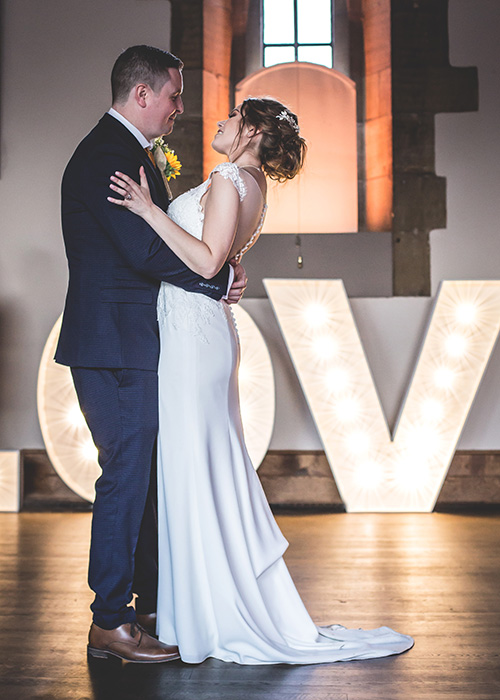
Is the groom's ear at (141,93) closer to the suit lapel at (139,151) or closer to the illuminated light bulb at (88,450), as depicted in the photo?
the suit lapel at (139,151)

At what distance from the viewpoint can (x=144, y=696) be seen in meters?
1.94

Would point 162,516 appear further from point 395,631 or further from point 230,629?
point 395,631

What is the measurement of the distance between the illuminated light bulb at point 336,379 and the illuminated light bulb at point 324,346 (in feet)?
0.32

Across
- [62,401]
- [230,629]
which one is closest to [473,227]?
[62,401]

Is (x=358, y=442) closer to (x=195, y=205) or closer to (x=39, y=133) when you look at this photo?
(x=195, y=205)

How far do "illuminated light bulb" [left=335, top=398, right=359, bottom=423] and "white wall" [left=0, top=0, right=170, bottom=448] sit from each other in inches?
76.4

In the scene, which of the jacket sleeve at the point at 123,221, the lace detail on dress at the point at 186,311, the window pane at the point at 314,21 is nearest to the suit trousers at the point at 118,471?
the lace detail on dress at the point at 186,311

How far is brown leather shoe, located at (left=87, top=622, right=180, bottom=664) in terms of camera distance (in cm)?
218

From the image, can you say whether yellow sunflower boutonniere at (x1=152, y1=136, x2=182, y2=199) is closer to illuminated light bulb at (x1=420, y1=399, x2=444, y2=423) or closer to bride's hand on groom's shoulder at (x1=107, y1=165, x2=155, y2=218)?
bride's hand on groom's shoulder at (x1=107, y1=165, x2=155, y2=218)

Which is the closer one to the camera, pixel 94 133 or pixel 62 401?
pixel 94 133

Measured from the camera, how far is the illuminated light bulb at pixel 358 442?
455 centimetres

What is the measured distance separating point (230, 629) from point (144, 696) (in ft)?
1.09

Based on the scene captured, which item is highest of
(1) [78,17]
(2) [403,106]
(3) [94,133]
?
(1) [78,17]

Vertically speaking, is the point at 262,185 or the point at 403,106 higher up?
the point at 403,106
